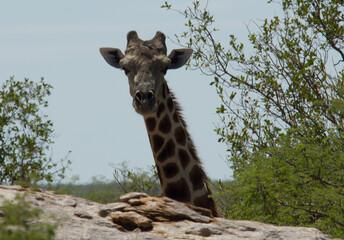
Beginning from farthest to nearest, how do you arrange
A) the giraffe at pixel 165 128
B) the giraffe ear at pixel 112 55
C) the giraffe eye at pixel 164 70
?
the giraffe ear at pixel 112 55, the giraffe eye at pixel 164 70, the giraffe at pixel 165 128

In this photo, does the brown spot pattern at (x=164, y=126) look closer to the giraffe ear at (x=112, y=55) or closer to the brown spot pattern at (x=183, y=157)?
the brown spot pattern at (x=183, y=157)

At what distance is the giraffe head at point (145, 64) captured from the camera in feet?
27.9

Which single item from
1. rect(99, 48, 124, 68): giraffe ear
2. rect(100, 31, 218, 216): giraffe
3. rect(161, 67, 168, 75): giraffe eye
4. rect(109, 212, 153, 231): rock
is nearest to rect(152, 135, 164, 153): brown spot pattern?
rect(100, 31, 218, 216): giraffe

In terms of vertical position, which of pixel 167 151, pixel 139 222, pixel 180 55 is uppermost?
pixel 180 55

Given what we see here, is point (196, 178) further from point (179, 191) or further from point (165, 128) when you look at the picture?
point (165, 128)

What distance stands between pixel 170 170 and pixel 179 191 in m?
0.39

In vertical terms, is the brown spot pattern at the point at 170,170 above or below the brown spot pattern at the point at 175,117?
below

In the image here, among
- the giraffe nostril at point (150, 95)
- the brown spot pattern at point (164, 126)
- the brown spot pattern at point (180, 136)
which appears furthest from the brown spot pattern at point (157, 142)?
the giraffe nostril at point (150, 95)

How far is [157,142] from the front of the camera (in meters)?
9.20

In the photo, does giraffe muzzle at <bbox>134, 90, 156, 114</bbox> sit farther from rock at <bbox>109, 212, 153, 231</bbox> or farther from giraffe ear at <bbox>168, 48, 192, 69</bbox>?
rock at <bbox>109, 212, 153, 231</bbox>

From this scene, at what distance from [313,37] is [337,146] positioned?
191 inches

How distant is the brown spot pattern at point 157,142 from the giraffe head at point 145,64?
23.9 inches

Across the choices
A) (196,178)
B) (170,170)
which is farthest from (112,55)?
(196,178)

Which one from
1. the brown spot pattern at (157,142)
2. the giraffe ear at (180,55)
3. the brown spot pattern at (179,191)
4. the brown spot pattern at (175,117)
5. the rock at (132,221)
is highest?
the giraffe ear at (180,55)
